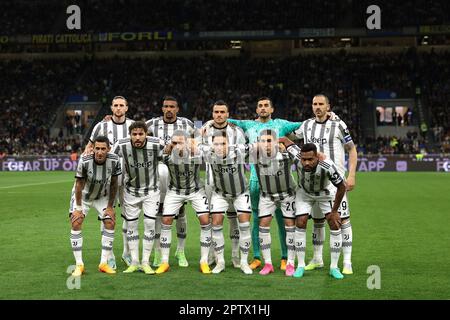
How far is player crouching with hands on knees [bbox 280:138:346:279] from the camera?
307 inches

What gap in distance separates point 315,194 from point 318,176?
29cm

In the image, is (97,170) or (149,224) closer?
(97,170)

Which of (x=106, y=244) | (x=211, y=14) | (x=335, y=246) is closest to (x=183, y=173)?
(x=106, y=244)

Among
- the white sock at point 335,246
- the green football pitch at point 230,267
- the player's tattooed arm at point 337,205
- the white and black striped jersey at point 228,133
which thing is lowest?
the green football pitch at point 230,267

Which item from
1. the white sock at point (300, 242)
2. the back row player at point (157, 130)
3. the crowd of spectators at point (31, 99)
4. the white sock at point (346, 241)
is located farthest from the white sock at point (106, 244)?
the crowd of spectators at point (31, 99)

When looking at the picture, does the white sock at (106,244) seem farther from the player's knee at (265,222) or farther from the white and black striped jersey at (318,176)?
the white and black striped jersey at (318,176)

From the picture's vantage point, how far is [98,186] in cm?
834

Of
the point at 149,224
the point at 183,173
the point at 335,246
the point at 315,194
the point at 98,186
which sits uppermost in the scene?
the point at 183,173

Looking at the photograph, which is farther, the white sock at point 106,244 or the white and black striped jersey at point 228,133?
the white and black striped jersey at point 228,133

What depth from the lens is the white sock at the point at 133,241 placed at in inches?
326

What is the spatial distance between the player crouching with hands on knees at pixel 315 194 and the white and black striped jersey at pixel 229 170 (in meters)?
0.60

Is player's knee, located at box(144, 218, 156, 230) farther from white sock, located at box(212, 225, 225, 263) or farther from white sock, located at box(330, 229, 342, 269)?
white sock, located at box(330, 229, 342, 269)

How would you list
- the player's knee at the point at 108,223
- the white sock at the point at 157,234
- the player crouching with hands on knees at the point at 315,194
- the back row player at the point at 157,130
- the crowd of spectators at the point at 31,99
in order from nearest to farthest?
the player crouching with hands on knees at the point at 315,194 → the player's knee at the point at 108,223 → the back row player at the point at 157,130 → the white sock at the point at 157,234 → the crowd of spectators at the point at 31,99

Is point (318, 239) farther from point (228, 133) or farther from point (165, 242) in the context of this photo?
point (165, 242)
